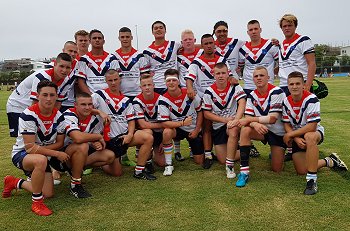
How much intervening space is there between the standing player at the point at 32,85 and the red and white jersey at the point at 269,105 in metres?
2.75

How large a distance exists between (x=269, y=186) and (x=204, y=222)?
→ 1435mm

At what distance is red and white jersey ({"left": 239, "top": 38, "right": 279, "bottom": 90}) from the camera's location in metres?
5.99

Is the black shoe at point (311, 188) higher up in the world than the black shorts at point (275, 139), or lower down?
lower down

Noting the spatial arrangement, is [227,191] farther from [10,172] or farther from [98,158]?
[10,172]

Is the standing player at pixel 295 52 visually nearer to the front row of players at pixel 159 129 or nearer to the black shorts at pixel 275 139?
the front row of players at pixel 159 129

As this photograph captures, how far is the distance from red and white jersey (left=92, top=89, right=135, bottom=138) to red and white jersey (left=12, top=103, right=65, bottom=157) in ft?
3.21

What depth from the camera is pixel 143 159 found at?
5289 mm

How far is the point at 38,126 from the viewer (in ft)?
14.0

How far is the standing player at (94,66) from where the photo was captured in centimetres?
573

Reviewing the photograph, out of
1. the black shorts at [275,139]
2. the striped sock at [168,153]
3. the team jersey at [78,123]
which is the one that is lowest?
the striped sock at [168,153]

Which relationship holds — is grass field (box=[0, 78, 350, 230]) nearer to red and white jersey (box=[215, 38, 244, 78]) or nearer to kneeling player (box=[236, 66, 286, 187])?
kneeling player (box=[236, 66, 286, 187])

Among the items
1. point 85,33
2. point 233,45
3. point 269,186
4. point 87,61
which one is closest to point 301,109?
point 269,186

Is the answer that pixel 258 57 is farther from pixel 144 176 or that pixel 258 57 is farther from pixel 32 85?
pixel 32 85

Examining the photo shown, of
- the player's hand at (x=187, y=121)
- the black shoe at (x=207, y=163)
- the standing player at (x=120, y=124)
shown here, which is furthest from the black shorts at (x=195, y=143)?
the standing player at (x=120, y=124)
